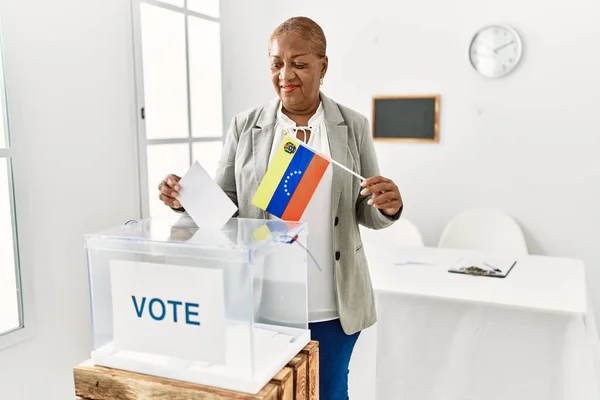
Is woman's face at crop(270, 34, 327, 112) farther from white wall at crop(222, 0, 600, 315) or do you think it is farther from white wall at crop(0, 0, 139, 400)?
white wall at crop(222, 0, 600, 315)

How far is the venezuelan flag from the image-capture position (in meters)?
1.16

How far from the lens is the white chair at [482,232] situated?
9.86ft

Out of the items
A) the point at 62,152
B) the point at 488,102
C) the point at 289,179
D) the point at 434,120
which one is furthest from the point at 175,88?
the point at 289,179

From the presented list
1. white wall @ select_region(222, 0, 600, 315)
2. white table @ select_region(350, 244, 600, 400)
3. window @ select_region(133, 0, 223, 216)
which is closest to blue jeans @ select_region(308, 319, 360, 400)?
white table @ select_region(350, 244, 600, 400)

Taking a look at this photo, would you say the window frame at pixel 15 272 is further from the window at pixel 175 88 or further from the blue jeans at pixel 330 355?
the blue jeans at pixel 330 355

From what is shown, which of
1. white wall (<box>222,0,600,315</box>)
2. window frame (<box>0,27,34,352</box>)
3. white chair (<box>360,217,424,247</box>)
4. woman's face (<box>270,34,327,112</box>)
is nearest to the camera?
woman's face (<box>270,34,327,112</box>)

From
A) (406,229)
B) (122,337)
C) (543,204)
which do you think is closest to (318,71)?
(122,337)

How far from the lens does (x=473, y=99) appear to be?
10.3 ft

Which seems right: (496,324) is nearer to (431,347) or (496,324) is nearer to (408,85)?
(431,347)

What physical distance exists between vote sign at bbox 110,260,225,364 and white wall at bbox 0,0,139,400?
1462 mm

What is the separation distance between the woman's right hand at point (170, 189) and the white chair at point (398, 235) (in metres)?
2.08

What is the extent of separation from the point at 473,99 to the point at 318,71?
2044 mm

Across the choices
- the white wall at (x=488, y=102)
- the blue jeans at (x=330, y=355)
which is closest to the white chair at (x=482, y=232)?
the white wall at (x=488, y=102)

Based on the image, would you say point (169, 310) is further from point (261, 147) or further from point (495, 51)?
point (495, 51)
